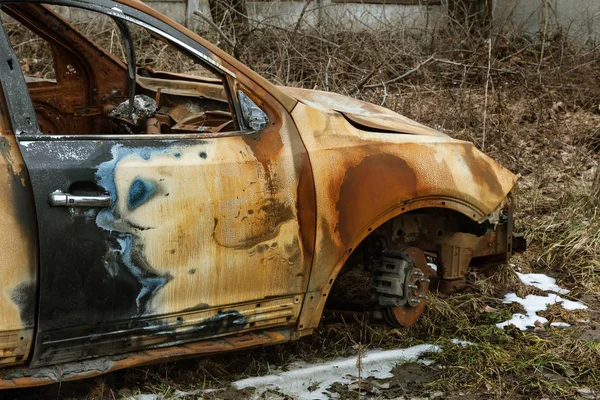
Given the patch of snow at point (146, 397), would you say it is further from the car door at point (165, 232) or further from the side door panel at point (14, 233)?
the side door panel at point (14, 233)

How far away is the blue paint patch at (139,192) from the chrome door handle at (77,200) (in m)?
0.10

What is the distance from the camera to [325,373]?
4258 millimetres

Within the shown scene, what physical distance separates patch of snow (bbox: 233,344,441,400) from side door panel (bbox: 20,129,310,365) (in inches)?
13.2

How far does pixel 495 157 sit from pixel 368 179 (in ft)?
13.4

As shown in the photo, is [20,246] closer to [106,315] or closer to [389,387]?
[106,315]

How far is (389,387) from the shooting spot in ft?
13.7

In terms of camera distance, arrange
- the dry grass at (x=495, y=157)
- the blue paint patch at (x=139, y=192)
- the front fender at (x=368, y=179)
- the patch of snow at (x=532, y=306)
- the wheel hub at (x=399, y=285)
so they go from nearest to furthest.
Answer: the blue paint patch at (x=139, y=192), the front fender at (x=368, y=179), the dry grass at (x=495, y=157), the wheel hub at (x=399, y=285), the patch of snow at (x=532, y=306)

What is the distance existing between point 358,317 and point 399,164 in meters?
1.07

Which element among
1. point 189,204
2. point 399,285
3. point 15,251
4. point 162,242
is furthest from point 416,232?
point 15,251

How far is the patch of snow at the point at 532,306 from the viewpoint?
5.12 meters

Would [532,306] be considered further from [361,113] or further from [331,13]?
[331,13]

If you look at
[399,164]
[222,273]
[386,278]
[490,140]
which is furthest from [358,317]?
[490,140]

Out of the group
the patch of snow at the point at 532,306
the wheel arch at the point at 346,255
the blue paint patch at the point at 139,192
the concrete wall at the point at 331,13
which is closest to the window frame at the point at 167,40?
the blue paint patch at the point at 139,192

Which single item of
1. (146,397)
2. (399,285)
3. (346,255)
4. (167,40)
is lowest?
(146,397)
